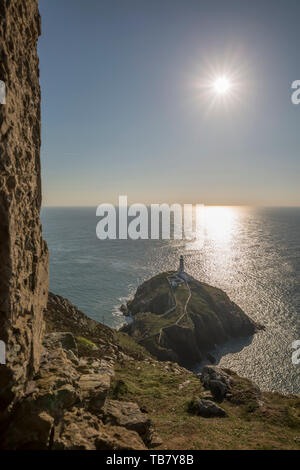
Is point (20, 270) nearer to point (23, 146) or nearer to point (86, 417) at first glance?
point (23, 146)

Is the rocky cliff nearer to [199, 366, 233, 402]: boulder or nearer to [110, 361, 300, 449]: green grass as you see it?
[110, 361, 300, 449]: green grass

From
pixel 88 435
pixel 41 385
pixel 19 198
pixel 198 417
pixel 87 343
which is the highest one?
pixel 19 198

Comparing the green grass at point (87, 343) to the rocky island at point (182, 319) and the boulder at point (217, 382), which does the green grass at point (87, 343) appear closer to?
the boulder at point (217, 382)

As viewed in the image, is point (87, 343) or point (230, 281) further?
point (230, 281)

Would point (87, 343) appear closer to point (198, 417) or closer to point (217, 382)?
point (217, 382)

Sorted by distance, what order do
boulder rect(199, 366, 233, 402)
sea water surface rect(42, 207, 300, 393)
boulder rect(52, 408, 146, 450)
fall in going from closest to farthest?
1. boulder rect(52, 408, 146, 450)
2. boulder rect(199, 366, 233, 402)
3. sea water surface rect(42, 207, 300, 393)

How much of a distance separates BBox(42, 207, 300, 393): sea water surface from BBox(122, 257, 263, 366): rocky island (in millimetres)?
4233

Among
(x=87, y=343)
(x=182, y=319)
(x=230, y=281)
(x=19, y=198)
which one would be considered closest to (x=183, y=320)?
(x=182, y=319)

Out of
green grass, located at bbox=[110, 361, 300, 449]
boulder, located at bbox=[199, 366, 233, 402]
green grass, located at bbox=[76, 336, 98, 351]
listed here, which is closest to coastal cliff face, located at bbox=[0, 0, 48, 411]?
green grass, located at bbox=[110, 361, 300, 449]

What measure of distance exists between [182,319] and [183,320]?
1.49 feet

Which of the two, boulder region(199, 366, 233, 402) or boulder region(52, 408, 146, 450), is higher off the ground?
boulder region(52, 408, 146, 450)

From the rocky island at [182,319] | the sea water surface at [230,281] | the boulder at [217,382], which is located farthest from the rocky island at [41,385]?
the sea water surface at [230,281]

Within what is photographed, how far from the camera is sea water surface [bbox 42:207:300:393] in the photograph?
5931 centimetres

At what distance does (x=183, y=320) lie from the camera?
66.9 metres
